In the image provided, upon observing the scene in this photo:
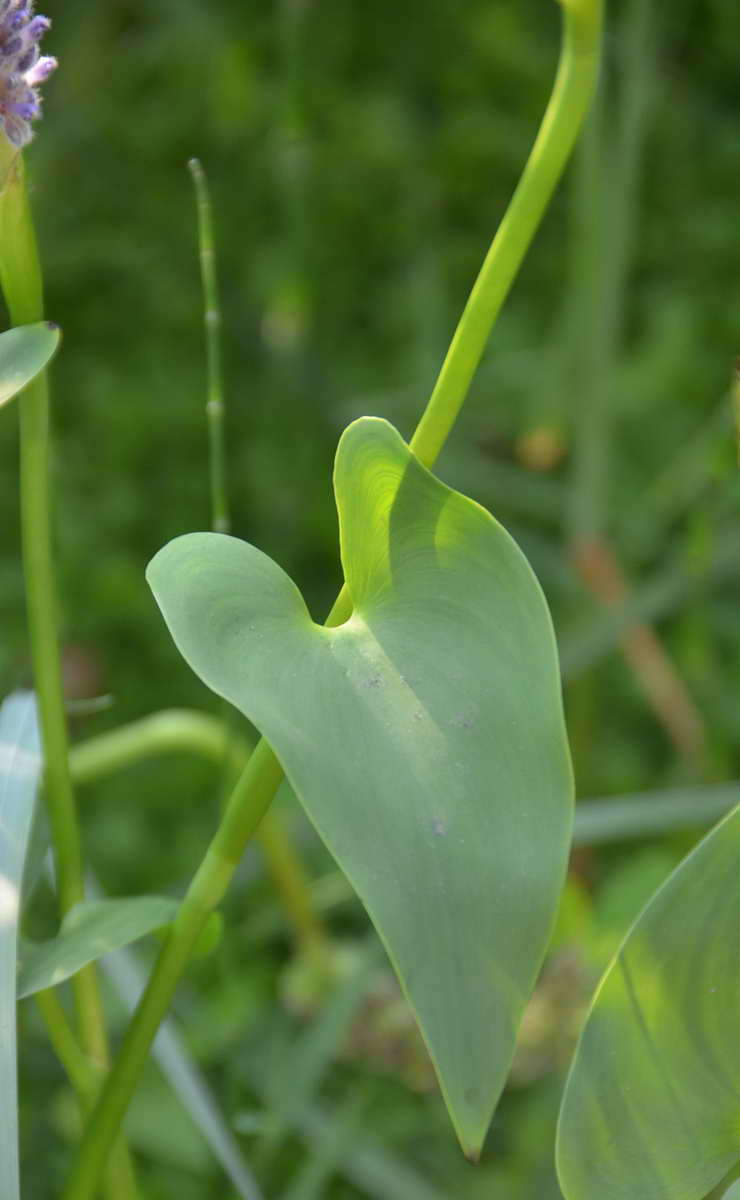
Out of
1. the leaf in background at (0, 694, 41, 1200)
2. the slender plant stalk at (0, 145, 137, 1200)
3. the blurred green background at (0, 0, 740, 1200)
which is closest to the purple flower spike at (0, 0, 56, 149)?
the slender plant stalk at (0, 145, 137, 1200)

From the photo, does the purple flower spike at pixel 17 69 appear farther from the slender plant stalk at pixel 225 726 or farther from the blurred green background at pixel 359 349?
the blurred green background at pixel 359 349

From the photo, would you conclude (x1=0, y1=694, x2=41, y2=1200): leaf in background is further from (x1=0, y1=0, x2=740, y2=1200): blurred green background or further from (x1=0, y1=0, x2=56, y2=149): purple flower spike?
(x1=0, y1=0, x2=740, y2=1200): blurred green background

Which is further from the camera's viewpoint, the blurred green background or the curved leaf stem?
the blurred green background

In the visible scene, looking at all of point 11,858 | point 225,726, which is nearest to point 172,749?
point 225,726

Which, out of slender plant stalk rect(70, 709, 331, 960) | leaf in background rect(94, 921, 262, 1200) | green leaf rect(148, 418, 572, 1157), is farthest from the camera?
slender plant stalk rect(70, 709, 331, 960)

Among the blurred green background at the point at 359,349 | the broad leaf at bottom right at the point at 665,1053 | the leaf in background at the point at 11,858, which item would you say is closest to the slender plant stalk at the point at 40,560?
the leaf in background at the point at 11,858

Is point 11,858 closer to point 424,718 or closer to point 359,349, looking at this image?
point 424,718
